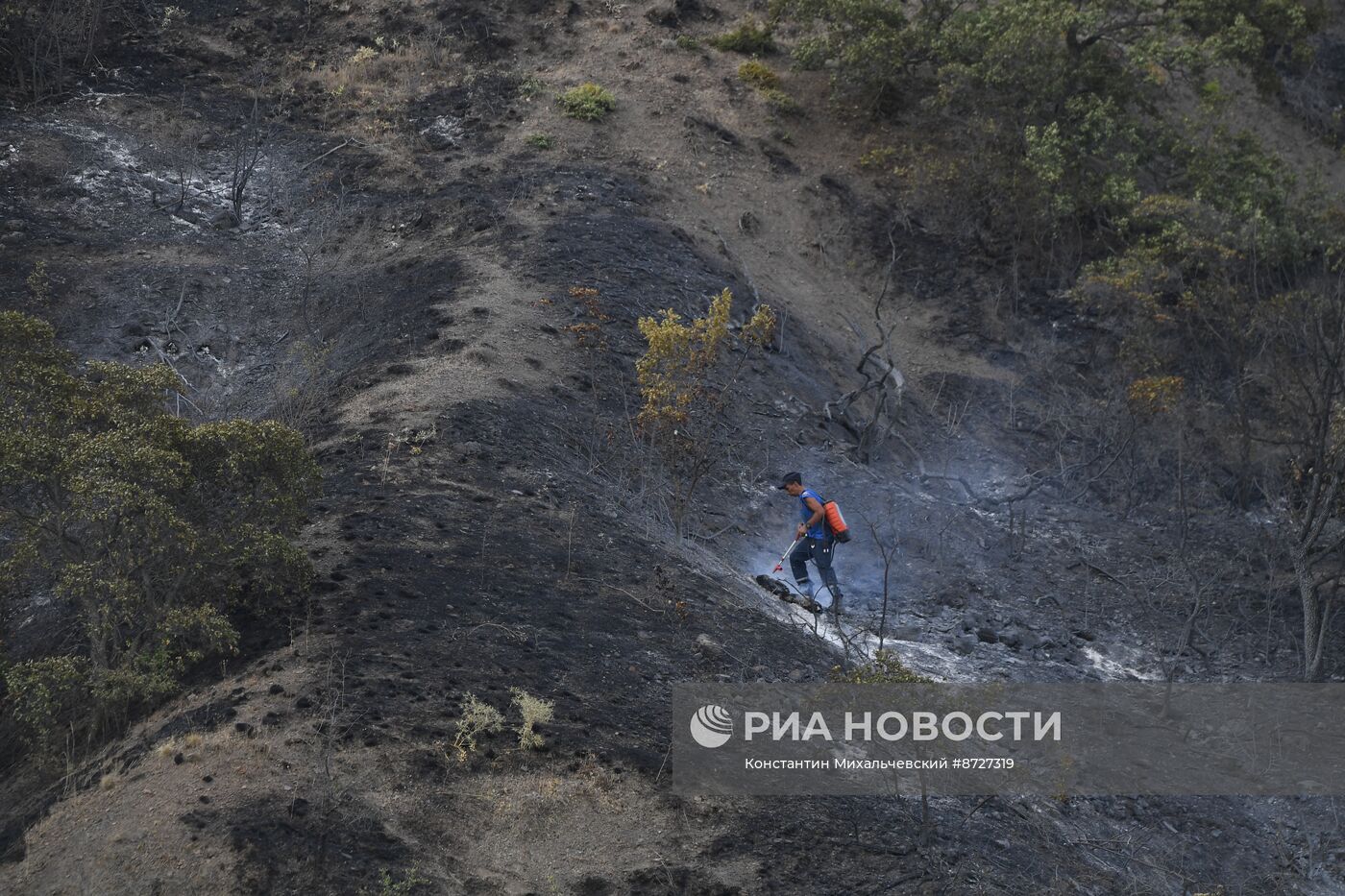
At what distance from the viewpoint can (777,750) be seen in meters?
8.65

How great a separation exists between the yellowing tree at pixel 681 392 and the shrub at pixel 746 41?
10800mm

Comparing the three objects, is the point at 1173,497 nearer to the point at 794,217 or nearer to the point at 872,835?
the point at 794,217

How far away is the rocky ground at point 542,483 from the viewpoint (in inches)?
289

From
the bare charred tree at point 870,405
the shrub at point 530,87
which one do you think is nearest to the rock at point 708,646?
the bare charred tree at point 870,405

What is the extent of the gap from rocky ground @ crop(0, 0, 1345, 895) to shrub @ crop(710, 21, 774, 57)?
36cm

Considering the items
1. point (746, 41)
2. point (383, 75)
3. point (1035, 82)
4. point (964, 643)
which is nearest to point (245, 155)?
point (383, 75)

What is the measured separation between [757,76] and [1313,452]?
12.0 metres

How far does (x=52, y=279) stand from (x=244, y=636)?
9826 mm

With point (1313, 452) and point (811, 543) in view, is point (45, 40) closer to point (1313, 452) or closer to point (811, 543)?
point (811, 543)

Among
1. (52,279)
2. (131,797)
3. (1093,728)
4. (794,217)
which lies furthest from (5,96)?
(1093,728)

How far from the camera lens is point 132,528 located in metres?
8.33

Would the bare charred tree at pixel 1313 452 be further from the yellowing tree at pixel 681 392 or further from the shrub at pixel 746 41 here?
the shrub at pixel 746 41

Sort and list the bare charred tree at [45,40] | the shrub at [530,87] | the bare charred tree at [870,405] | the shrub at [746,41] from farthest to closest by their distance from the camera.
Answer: the shrub at [746,41]
the shrub at [530,87]
the bare charred tree at [45,40]
the bare charred tree at [870,405]

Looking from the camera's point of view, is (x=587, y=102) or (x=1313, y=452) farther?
(x=587, y=102)
